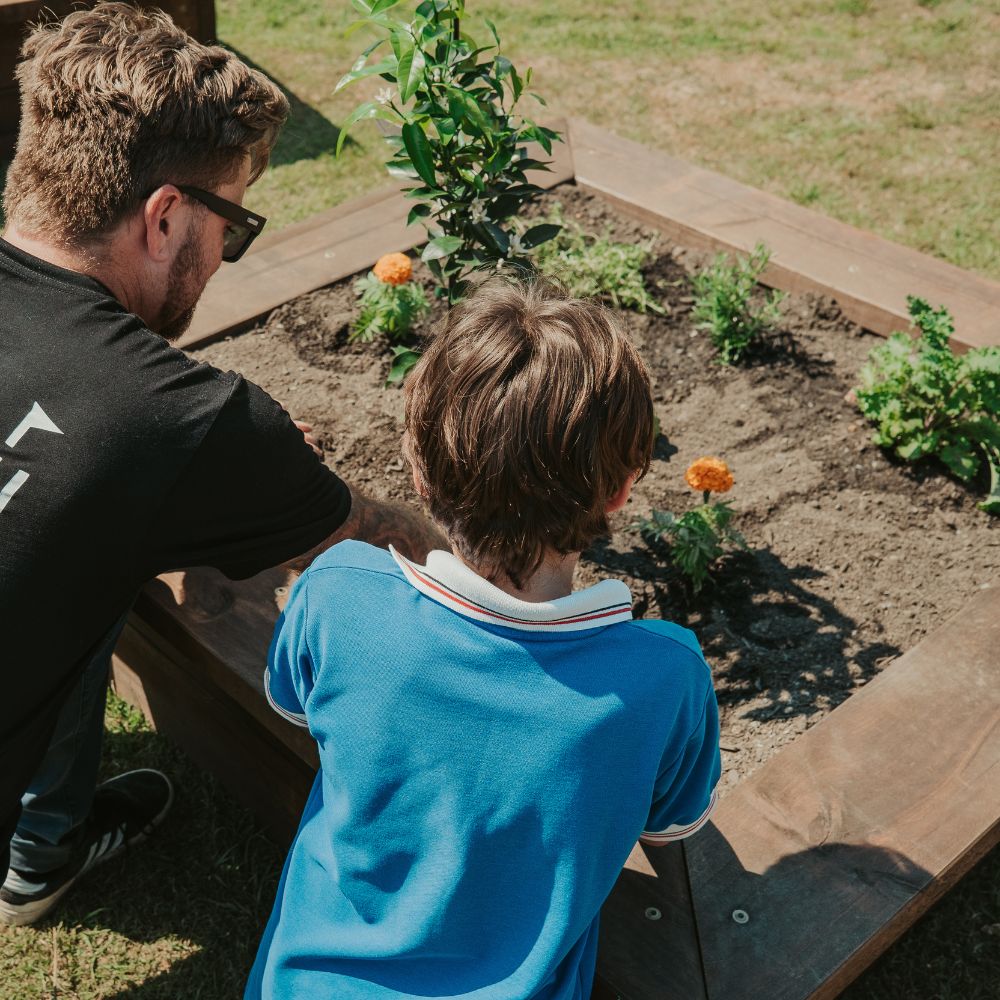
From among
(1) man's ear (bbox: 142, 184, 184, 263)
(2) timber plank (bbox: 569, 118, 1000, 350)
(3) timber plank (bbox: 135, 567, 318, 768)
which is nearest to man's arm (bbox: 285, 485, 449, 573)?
(3) timber plank (bbox: 135, 567, 318, 768)

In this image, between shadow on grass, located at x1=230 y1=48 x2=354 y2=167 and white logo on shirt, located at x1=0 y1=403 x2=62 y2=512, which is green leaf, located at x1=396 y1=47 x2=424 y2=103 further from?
shadow on grass, located at x1=230 y1=48 x2=354 y2=167

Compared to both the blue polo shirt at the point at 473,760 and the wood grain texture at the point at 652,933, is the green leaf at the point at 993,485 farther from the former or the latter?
the blue polo shirt at the point at 473,760

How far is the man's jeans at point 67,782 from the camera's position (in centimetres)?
220

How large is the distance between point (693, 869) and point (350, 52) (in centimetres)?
577

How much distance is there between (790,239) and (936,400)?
107cm

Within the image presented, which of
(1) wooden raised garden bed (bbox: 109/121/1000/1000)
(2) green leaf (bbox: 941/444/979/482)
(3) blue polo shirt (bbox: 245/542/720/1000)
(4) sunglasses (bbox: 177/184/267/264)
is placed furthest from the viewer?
(2) green leaf (bbox: 941/444/979/482)

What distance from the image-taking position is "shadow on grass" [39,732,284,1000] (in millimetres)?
2477

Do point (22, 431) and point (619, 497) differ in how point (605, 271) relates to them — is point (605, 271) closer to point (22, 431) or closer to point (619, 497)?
point (619, 497)

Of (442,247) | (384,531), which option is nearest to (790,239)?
(442,247)

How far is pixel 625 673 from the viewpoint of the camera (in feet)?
4.72

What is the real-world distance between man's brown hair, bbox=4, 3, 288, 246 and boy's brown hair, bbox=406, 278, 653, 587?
0.77 metres

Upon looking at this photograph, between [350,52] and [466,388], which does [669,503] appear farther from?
[350,52]

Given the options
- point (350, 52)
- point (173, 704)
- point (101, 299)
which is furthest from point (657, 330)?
point (350, 52)

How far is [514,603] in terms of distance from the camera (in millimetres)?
1412
